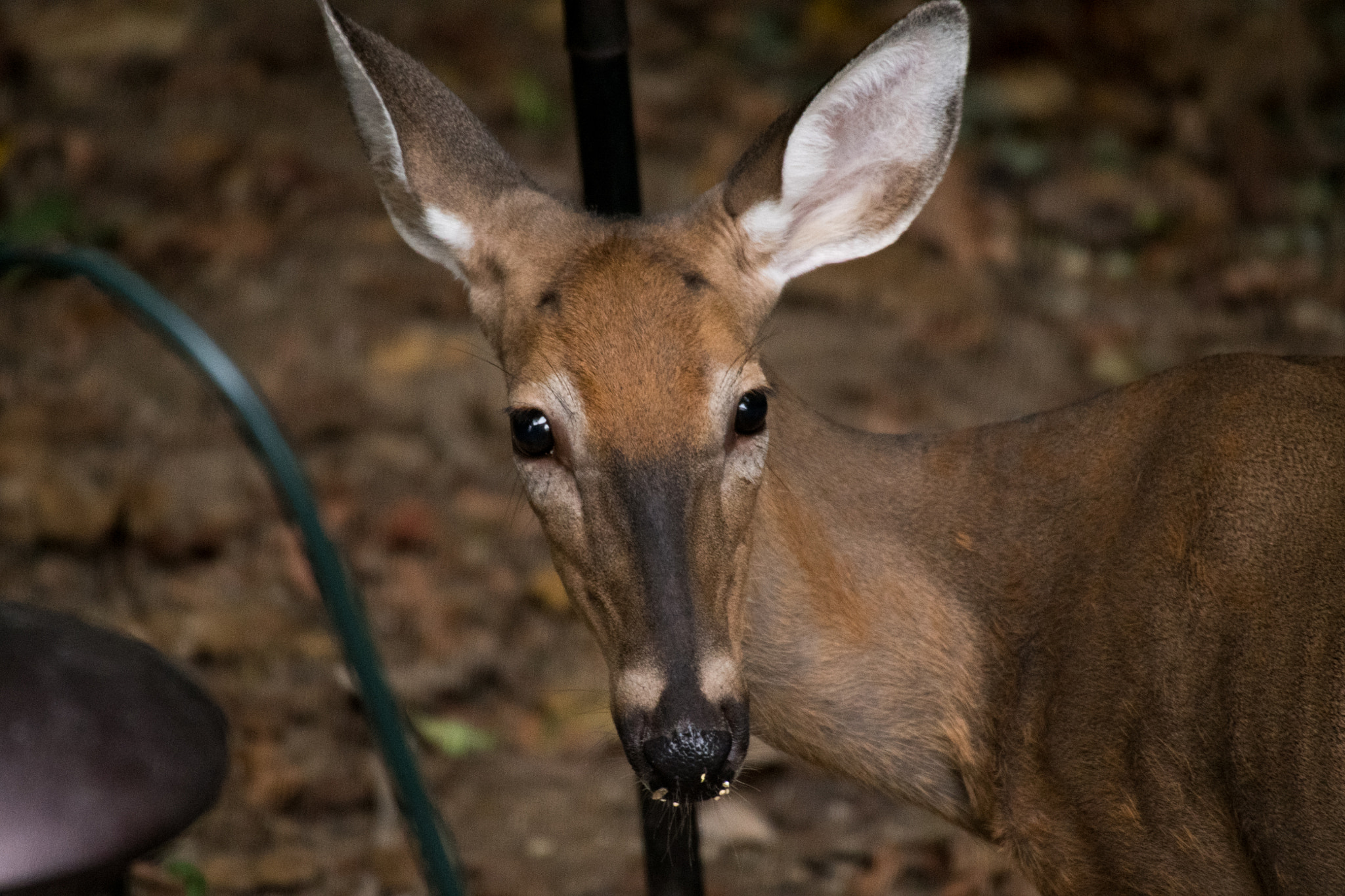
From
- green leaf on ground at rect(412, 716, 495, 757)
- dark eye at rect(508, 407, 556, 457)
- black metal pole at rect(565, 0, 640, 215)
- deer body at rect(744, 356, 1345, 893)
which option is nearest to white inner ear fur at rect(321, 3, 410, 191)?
black metal pole at rect(565, 0, 640, 215)

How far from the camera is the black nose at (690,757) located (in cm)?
239

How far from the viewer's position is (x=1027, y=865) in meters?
2.93

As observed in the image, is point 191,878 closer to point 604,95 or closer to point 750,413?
point 750,413

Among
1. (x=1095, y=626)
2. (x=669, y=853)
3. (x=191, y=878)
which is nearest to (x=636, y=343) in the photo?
(x=1095, y=626)

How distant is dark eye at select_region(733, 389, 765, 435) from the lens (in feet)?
8.74

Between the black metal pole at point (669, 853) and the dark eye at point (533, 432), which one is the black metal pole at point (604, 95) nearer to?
the dark eye at point (533, 432)

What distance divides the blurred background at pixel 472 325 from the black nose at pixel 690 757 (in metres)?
1.63

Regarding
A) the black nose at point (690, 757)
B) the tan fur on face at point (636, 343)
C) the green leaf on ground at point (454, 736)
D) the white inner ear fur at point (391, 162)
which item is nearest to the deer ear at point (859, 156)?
the tan fur on face at point (636, 343)

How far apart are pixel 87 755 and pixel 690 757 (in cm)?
90

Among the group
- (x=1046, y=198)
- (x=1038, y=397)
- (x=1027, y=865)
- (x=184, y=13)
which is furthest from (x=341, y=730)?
(x=184, y=13)

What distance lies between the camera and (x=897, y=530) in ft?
10.3

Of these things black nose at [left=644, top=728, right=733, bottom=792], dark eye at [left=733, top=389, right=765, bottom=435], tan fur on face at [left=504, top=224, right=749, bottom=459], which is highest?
tan fur on face at [left=504, top=224, right=749, bottom=459]

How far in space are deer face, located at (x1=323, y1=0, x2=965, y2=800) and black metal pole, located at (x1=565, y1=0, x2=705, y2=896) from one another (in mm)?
114

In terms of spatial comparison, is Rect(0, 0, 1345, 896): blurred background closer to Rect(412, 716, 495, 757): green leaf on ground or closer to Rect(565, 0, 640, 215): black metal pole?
Rect(412, 716, 495, 757): green leaf on ground
